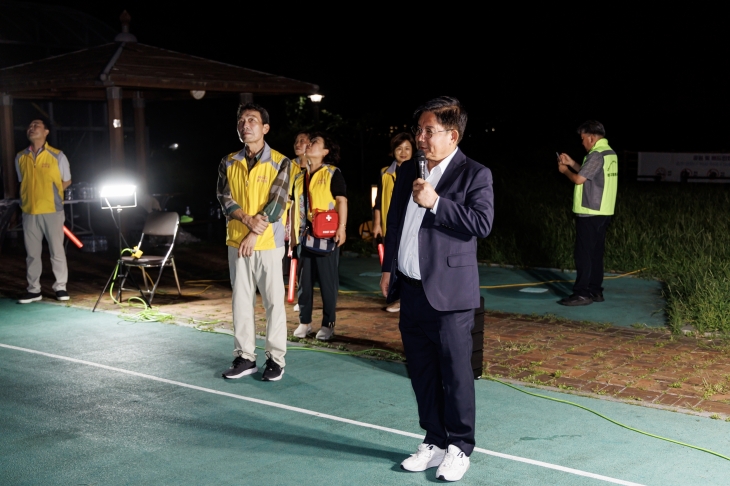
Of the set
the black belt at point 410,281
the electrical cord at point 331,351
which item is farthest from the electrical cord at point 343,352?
the black belt at point 410,281

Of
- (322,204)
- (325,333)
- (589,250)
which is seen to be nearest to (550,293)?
(589,250)

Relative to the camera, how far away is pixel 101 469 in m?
4.79

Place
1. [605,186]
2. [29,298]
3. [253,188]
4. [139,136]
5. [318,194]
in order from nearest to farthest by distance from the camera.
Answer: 1. [253,188]
2. [318,194]
3. [605,186]
4. [29,298]
5. [139,136]

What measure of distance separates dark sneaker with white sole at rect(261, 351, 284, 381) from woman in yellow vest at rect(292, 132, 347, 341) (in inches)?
50.7

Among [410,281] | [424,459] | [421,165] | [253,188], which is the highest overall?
[421,165]

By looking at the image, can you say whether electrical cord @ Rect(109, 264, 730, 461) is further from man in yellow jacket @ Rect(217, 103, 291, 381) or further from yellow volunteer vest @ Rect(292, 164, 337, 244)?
yellow volunteer vest @ Rect(292, 164, 337, 244)

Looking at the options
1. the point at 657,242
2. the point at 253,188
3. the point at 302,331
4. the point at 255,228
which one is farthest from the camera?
the point at 657,242

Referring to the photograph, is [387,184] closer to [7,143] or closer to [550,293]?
[550,293]

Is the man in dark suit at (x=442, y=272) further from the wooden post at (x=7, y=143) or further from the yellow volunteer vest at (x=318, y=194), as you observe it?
the wooden post at (x=7, y=143)

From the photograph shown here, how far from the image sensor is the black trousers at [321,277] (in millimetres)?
7844

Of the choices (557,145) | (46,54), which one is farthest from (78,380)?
(557,145)

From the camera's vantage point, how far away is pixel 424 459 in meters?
4.70

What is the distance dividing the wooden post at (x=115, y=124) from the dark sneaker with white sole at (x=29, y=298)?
4.26 m

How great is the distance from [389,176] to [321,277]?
1398 millimetres
